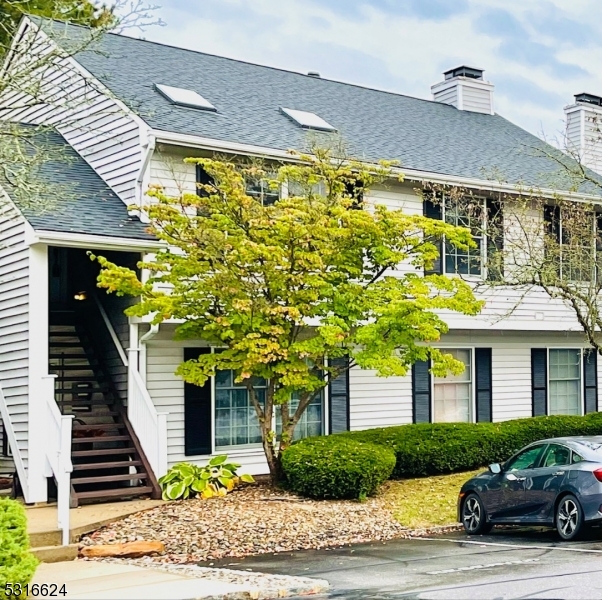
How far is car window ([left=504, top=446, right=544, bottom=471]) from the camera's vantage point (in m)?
12.9

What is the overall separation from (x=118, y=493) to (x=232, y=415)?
11.3 ft

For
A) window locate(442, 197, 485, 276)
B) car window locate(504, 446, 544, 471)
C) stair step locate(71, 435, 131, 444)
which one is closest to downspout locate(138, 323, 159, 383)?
stair step locate(71, 435, 131, 444)

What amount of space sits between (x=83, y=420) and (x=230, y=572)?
642cm

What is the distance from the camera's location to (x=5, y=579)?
8.06 meters

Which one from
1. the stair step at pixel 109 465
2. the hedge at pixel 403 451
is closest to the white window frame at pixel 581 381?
the hedge at pixel 403 451

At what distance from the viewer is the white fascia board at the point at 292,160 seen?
15852 millimetres

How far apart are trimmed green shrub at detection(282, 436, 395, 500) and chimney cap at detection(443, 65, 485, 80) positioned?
15.9 meters

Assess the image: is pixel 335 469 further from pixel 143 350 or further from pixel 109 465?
pixel 143 350

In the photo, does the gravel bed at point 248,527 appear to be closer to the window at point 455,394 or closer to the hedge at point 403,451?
the hedge at point 403,451

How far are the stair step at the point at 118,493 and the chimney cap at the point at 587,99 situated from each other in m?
19.6

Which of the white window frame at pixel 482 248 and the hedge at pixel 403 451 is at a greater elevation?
the white window frame at pixel 482 248

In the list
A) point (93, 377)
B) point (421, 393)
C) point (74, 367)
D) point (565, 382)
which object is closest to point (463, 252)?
point (421, 393)

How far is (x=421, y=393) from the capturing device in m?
19.9

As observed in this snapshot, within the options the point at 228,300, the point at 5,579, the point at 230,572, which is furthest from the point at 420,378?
the point at 5,579
